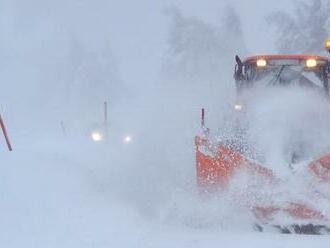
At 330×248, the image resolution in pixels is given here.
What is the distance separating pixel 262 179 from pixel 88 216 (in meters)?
1.87

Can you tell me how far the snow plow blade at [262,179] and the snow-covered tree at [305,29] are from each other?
30.7 m

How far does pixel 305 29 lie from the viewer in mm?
39094

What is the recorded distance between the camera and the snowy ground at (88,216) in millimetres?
5816

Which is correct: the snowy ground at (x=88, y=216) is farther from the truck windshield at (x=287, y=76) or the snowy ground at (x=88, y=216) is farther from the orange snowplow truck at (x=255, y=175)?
the truck windshield at (x=287, y=76)

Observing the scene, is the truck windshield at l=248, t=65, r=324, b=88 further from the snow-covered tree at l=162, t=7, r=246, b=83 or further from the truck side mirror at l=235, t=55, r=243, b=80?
the snow-covered tree at l=162, t=7, r=246, b=83

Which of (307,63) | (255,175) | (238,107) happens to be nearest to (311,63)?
(307,63)

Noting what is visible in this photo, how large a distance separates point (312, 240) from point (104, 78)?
51.5 metres

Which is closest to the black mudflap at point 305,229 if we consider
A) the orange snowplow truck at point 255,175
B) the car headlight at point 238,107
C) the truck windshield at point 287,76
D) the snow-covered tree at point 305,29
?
the orange snowplow truck at point 255,175

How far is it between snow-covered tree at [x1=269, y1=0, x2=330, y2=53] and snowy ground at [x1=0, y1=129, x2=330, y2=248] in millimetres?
30247

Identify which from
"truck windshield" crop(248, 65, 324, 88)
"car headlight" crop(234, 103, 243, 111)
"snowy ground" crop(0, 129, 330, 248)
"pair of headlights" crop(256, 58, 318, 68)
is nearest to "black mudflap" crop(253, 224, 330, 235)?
"snowy ground" crop(0, 129, 330, 248)

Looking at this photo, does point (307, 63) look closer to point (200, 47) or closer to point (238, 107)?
point (238, 107)

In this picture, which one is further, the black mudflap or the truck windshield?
the truck windshield

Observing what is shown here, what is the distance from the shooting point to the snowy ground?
19.1ft

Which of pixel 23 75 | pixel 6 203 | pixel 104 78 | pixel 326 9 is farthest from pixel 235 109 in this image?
pixel 23 75
